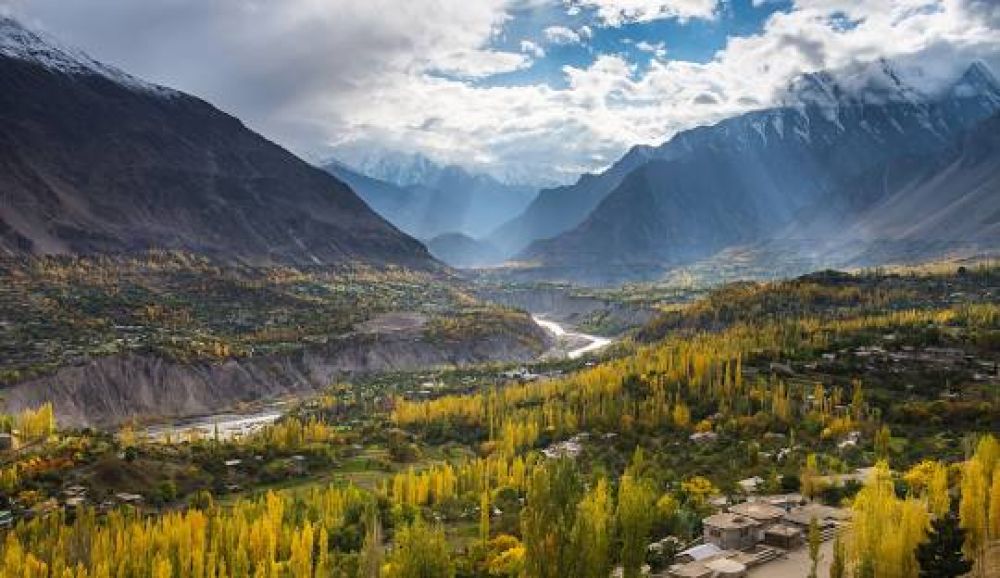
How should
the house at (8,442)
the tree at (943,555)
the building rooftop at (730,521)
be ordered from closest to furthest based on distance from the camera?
1. the tree at (943,555)
2. the building rooftop at (730,521)
3. the house at (8,442)

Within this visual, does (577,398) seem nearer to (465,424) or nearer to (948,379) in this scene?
(465,424)

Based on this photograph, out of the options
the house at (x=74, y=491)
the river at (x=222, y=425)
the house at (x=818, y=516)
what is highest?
the house at (x=818, y=516)

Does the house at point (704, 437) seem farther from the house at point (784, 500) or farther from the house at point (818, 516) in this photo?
Result: the house at point (818, 516)

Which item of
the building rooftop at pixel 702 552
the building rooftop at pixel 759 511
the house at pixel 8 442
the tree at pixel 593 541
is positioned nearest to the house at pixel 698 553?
the building rooftop at pixel 702 552

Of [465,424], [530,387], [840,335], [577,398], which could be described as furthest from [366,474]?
[840,335]

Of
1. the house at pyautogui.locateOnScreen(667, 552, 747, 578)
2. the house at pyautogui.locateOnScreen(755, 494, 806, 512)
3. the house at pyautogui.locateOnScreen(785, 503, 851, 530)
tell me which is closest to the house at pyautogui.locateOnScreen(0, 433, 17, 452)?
the house at pyautogui.locateOnScreen(667, 552, 747, 578)

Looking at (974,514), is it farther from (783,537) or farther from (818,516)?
(818,516)

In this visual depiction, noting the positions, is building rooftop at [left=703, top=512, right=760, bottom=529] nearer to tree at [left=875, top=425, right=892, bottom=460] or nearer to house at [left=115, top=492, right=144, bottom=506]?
tree at [left=875, top=425, right=892, bottom=460]
